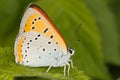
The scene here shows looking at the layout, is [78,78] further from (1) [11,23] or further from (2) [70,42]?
(1) [11,23]

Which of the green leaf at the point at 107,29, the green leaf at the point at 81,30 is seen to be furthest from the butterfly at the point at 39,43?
the green leaf at the point at 107,29

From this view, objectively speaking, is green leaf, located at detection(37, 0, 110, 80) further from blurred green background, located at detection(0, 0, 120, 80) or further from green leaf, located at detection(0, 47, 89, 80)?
green leaf, located at detection(0, 47, 89, 80)

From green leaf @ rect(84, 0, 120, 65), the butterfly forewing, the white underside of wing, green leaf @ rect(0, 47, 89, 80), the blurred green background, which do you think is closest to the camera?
green leaf @ rect(0, 47, 89, 80)

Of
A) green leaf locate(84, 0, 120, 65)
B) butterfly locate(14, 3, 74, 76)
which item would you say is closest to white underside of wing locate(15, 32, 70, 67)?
butterfly locate(14, 3, 74, 76)

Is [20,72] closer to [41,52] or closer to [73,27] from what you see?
[41,52]

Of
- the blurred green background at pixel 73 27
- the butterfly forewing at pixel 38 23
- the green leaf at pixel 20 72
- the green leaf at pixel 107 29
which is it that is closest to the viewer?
the green leaf at pixel 20 72

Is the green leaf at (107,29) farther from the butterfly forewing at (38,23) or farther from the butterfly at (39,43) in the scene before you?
the butterfly forewing at (38,23)

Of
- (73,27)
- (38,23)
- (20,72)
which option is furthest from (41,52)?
(73,27)
